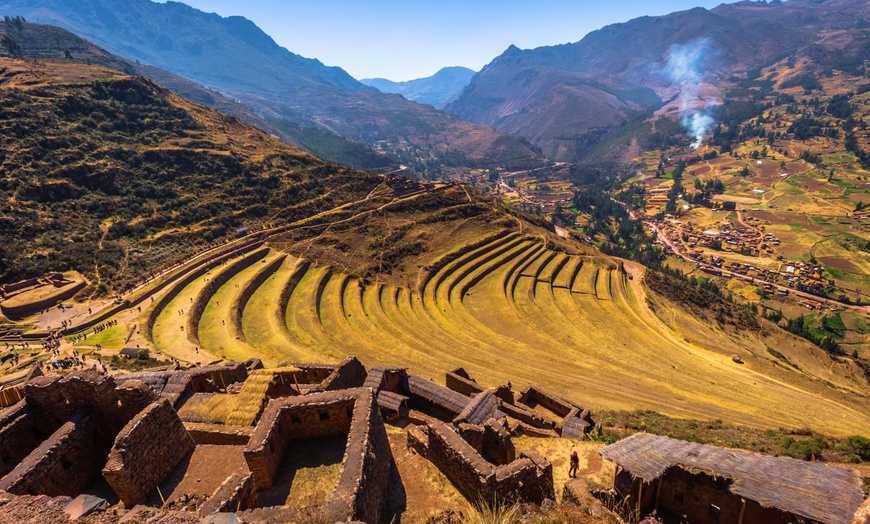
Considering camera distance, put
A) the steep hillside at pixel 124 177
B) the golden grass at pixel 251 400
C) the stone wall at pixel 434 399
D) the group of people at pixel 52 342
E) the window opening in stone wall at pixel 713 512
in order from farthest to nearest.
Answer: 1. the steep hillside at pixel 124 177
2. the group of people at pixel 52 342
3. the stone wall at pixel 434 399
4. the golden grass at pixel 251 400
5. the window opening in stone wall at pixel 713 512

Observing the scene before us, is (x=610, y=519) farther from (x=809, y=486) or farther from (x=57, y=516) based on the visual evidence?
(x=57, y=516)

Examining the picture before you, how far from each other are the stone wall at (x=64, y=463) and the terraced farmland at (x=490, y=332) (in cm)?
2206

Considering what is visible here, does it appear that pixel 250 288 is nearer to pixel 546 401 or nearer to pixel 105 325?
pixel 105 325

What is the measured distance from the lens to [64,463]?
36.8ft

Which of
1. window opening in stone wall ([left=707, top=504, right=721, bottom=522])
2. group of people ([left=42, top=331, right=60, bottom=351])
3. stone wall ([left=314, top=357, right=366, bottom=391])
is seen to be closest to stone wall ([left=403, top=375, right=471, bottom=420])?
stone wall ([left=314, top=357, right=366, bottom=391])

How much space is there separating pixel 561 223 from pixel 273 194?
108 m

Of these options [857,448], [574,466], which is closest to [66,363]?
[574,466]

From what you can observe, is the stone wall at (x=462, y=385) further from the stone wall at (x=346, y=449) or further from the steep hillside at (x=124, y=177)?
the steep hillside at (x=124, y=177)

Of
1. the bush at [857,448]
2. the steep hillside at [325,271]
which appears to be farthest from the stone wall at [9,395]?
the bush at [857,448]

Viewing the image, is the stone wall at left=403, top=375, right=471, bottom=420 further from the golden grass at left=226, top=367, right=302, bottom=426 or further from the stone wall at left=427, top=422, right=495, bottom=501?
the stone wall at left=427, top=422, right=495, bottom=501

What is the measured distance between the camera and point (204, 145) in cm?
7938

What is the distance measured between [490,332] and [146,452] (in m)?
38.7

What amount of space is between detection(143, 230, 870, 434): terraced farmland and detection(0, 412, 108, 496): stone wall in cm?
2206

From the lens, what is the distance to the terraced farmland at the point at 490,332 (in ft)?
114
